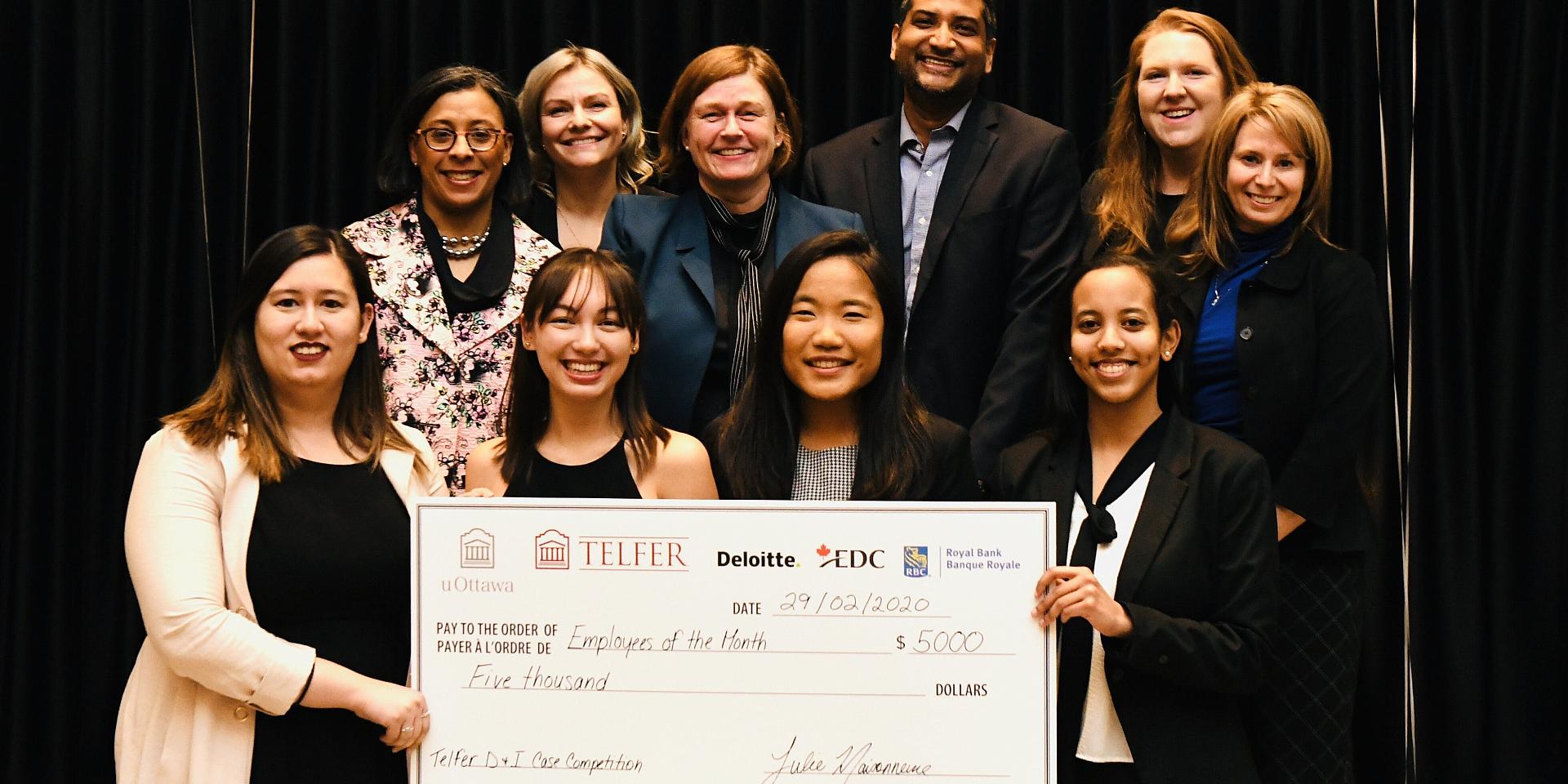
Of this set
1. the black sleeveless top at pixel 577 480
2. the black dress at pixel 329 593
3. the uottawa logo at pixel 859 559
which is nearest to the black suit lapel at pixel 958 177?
the black sleeveless top at pixel 577 480

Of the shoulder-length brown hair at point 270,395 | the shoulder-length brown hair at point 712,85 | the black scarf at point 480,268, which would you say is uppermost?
the shoulder-length brown hair at point 712,85

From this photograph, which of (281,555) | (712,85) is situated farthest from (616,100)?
(281,555)

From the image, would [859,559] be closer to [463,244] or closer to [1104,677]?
[1104,677]

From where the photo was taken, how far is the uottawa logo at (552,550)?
2244 mm

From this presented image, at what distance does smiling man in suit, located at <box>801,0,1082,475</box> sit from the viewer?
10.5 ft

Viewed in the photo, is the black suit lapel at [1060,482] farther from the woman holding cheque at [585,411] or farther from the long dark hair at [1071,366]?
the woman holding cheque at [585,411]

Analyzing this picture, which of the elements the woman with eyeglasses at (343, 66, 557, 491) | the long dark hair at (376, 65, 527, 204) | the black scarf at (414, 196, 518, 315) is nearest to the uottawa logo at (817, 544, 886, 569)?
the woman with eyeglasses at (343, 66, 557, 491)

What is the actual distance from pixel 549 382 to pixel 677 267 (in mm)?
552

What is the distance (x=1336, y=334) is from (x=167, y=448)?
2229 millimetres

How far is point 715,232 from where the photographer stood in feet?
10.1

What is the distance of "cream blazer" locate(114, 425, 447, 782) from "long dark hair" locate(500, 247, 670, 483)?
0.47m

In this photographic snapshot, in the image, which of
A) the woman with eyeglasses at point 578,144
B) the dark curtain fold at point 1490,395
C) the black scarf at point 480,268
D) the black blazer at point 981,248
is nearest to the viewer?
the black scarf at point 480,268

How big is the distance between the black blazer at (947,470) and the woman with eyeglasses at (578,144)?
1076mm

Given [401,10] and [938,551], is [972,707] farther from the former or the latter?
[401,10]
